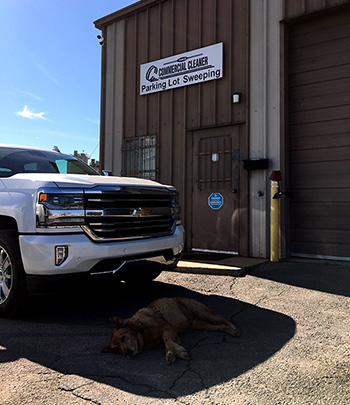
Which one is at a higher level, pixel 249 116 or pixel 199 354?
pixel 249 116

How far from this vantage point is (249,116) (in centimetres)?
688

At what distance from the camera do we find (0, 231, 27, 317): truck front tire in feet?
10.6

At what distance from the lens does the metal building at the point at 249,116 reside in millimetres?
6348

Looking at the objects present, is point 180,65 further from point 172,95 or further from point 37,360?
point 37,360

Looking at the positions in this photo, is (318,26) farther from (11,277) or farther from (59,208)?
(11,277)

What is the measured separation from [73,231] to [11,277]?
0.75m

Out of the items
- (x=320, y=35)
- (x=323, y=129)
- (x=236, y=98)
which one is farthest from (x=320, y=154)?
(x=320, y=35)

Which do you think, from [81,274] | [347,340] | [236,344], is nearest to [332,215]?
[347,340]

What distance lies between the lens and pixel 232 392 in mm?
2059

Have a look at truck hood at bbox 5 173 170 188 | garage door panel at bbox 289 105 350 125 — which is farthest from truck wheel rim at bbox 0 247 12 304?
garage door panel at bbox 289 105 350 125

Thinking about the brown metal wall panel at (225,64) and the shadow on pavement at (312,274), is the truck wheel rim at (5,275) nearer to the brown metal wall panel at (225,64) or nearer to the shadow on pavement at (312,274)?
the shadow on pavement at (312,274)

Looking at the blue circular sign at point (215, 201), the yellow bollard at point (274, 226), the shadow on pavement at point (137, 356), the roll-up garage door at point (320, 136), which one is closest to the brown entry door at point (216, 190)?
the blue circular sign at point (215, 201)

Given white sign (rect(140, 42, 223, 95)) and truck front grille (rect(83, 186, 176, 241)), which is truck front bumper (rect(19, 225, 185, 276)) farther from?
white sign (rect(140, 42, 223, 95))

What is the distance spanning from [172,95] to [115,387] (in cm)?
690
